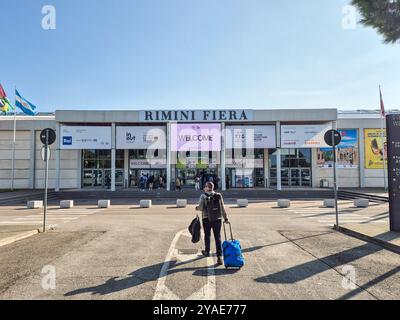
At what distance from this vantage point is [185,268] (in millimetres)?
5836

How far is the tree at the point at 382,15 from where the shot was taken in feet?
25.0

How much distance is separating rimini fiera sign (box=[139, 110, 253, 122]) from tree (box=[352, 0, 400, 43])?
21.2 metres

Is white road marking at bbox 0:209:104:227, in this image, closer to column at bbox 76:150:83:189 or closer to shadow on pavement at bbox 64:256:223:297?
shadow on pavement at bbox 64:256:223:297

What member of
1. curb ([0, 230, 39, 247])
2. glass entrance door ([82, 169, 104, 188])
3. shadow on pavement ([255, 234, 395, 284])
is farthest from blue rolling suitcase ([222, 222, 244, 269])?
glass entrance door ([82, 169, 104, 188])

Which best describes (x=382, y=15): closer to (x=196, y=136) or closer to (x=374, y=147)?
(x=196, y=136)

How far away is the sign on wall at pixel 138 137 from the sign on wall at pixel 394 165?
918 inches


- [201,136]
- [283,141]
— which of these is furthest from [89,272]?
[283,141]

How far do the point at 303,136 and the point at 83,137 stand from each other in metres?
22.3

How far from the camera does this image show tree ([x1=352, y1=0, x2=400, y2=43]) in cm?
762

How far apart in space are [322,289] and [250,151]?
2874 centimetres

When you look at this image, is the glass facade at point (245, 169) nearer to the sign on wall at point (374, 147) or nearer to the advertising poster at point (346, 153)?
the advertising poster at point (346, 153)

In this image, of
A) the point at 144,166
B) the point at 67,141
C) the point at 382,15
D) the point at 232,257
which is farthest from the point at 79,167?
the point at 382,15

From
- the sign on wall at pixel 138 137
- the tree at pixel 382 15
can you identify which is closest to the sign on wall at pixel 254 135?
the sign on wall at pixel 138 137
